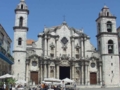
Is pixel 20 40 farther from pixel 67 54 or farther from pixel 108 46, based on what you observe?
pixel 108 46

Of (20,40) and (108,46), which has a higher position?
(20,40)

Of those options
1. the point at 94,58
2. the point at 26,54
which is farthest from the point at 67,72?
the point at 26,54

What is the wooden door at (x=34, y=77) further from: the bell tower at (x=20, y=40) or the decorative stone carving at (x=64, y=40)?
the decorative stone carving at (x=64, y=40)

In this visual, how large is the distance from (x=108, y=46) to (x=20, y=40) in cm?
1723

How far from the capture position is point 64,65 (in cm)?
4469

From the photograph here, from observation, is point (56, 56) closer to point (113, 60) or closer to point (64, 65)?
point (64, 65)

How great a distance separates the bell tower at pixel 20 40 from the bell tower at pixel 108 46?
49.0 feet

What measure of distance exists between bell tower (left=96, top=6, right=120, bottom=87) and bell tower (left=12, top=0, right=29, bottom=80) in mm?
14921

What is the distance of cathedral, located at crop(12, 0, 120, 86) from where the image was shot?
143ft

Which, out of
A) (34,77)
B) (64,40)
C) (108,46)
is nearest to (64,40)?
(64,40)

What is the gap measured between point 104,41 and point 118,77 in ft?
24.4

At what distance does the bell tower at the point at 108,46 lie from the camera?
44656mm

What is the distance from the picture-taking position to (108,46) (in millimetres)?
46344

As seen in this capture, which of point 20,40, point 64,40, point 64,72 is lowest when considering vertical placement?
point 64,72
